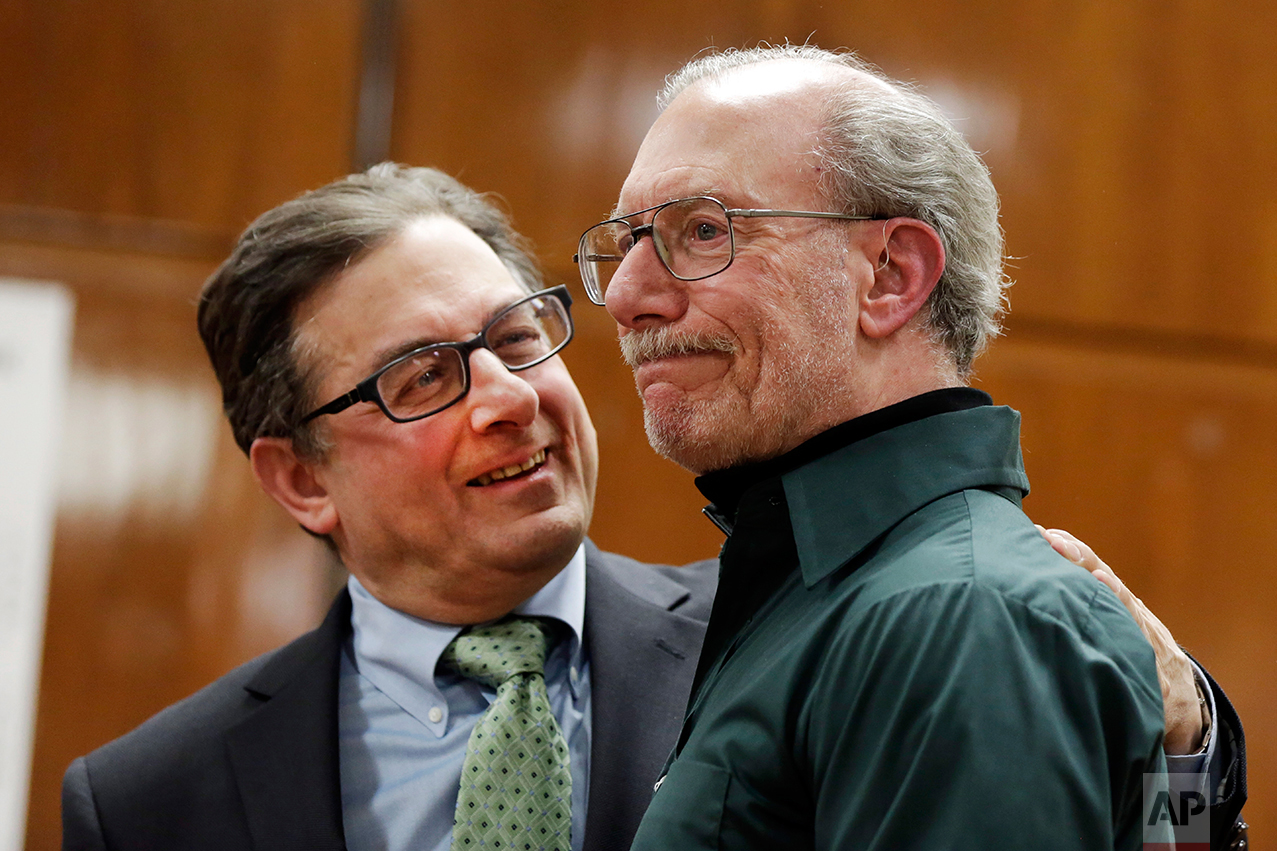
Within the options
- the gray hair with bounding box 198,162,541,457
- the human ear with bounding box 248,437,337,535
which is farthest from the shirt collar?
the gray hair with bounding box 198,162,541,457

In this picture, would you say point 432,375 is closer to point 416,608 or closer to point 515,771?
point 416,608

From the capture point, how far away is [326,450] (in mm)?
1698

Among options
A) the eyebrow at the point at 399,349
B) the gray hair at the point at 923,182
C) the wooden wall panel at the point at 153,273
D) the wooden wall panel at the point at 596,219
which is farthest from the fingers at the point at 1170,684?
the wooden wall panel at the point at 153,273

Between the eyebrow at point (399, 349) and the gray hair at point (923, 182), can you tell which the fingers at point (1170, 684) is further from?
the eyebrow at point (399, 349)

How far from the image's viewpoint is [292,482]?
1.78m

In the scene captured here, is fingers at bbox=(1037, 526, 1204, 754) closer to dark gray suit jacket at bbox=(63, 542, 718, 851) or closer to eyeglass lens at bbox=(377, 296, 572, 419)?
dark gray suit jacket at bbox=(63, 542, 718, 851)

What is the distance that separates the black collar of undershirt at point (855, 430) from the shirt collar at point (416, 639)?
1.99 feet

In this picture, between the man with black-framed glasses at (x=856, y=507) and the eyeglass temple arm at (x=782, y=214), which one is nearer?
the man with black-framed glasses at (x=856, y=507)

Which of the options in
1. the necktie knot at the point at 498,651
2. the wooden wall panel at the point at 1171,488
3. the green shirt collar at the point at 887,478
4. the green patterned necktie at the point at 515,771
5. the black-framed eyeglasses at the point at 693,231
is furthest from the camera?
the wooden wall panel at the point at 1171,488

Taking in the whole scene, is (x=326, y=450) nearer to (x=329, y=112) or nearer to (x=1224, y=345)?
(x=329, y=112)

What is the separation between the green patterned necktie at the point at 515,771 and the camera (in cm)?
140

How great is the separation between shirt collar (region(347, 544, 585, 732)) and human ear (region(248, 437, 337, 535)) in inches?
6.0

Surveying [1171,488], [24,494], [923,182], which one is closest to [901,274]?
[923,182]

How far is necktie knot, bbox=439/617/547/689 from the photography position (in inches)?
60.8
